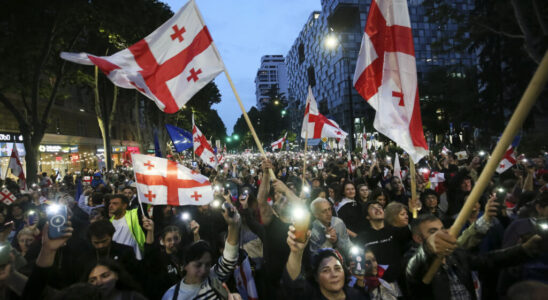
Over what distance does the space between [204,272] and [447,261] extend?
202 cm

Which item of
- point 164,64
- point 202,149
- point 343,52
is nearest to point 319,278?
point 164,64

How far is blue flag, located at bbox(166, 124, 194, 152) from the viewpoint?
A: 38.7 feet

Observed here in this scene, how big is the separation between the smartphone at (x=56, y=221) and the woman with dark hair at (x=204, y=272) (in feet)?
3.25

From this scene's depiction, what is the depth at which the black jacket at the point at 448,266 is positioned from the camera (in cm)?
224

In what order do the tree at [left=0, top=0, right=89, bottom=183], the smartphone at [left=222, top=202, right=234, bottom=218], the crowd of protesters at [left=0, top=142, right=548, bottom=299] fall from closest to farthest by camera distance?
1. the crowd of protesters at [left=0, top=142, right=548, bottom=299]
2. the smartphone at [left=222, top=202, right=234, bottom=218]
3. the tree at [left=0, top=0, right=89, bottom=183]

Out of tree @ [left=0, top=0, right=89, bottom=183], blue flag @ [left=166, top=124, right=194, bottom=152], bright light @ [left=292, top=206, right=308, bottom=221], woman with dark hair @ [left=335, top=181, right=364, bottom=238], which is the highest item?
tree @ [left=0, top=0, right=89, bottom=183]

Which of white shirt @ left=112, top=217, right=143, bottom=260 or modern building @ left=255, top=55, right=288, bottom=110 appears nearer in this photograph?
white shirt @ left=112, top=217, right=143, bottom=260

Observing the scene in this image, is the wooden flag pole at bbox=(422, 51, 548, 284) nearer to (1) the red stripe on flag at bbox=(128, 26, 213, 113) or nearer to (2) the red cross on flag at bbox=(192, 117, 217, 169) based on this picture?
(1) the red stripe on flag at bbox=(128, 26, 213, 113)

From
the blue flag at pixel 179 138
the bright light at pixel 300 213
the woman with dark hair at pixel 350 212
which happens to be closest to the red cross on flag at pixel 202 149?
the blue flag at pixel 179 138

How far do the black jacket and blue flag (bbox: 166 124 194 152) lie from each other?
32.8ft

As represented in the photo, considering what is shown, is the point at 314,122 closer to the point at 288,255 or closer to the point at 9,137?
the point at 288,255

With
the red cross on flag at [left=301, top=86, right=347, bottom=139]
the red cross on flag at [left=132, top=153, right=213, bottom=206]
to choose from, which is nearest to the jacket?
the red cross on flag at [left=132, top=153, right=213, bottom=206]

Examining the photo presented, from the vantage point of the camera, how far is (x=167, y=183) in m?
5.03

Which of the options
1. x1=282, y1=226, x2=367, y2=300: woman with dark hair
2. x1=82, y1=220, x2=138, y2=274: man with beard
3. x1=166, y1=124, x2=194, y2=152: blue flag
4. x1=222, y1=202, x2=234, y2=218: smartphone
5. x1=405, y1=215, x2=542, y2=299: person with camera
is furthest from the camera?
x1=166, y1=124, x2=194, y2=152: blue flag
